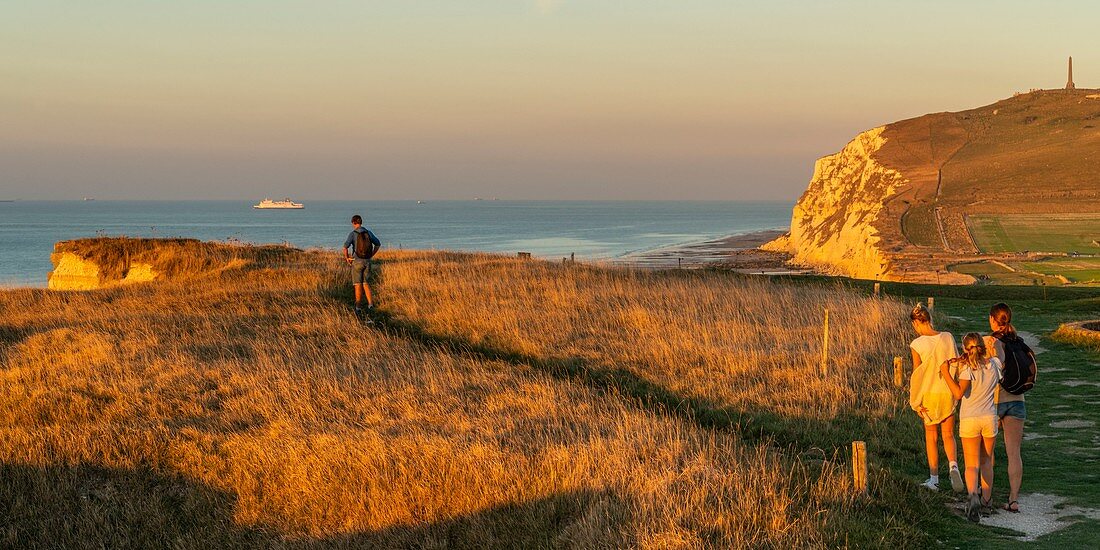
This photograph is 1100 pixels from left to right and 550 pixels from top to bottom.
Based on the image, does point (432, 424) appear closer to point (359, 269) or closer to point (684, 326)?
point (684, 326)

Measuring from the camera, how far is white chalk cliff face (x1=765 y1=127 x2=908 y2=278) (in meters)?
78.5

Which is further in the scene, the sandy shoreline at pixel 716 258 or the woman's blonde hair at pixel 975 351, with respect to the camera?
the sandy shoreline at pixel 716 258

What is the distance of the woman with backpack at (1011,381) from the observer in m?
9.28

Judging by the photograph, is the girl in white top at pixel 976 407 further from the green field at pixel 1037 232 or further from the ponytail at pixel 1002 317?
the green field at pixel 1037 232

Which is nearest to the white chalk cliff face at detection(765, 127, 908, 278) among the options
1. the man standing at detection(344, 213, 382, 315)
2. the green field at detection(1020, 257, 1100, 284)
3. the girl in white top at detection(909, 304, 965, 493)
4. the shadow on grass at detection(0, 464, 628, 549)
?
the green field at detection(1020, 257, 1100, 284)

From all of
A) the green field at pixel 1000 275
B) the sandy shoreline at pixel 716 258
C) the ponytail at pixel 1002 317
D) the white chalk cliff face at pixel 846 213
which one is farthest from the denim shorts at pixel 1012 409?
the sandy shoreline at pixel 716 258

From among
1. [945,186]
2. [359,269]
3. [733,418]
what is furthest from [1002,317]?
[945,186]

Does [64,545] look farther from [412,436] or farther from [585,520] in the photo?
[585,520]

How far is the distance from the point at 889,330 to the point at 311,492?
13898 millimetres

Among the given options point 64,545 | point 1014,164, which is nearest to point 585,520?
point 64,545

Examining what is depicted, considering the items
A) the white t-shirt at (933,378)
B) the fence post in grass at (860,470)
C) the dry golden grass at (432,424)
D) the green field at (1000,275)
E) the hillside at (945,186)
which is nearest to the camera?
the white t-shirt at (933,378)

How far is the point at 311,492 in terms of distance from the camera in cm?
1217

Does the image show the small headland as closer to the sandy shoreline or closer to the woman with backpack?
the woman with backpack

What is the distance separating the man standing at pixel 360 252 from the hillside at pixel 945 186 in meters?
43.8
